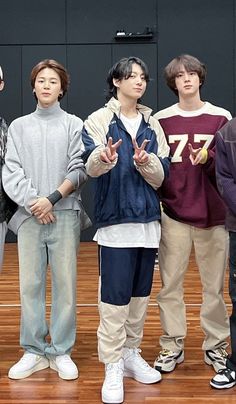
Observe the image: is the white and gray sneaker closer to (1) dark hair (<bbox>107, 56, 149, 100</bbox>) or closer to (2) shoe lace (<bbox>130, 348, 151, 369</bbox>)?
(2) shoe lace (<bbox>130, 348, 151, 369</bbox>)

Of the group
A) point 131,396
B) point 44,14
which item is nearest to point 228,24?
point 44,14

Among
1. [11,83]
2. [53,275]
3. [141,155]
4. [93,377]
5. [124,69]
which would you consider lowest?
[93,377]

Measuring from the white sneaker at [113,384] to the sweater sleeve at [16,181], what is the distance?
0.78 m

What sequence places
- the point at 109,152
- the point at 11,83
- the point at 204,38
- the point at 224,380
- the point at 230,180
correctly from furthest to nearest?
the point at 11,83 → the point at 204,38 → the point at 224,380 → the point at 230,180 → the point at 109,152

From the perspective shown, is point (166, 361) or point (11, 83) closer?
point (166, 361)

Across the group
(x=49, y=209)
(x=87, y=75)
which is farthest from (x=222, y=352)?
(x=87, y=75)

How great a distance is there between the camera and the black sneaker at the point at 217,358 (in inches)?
114

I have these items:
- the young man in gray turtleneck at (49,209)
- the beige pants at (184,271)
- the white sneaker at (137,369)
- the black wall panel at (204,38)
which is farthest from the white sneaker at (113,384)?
the black wall panel at (204,38)

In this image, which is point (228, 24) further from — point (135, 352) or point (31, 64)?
point (135, 352)

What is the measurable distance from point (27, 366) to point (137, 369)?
515mm

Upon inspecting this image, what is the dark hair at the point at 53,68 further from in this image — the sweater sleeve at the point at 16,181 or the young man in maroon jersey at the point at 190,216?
the young man in maroon jersey at the point at 190,216

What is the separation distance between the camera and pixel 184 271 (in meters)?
2.95

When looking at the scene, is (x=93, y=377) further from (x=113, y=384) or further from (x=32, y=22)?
(x=32, y=22)

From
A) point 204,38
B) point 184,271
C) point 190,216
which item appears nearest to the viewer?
point 190,216
